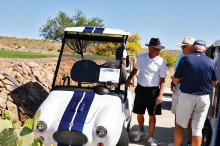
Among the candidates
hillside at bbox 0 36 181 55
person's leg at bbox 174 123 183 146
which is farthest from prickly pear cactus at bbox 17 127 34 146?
hillside at bbox 0 36 181 55

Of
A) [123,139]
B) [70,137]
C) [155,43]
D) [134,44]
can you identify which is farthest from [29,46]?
[70,137]

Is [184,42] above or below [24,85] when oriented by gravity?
above

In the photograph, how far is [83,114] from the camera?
5004 millimetres

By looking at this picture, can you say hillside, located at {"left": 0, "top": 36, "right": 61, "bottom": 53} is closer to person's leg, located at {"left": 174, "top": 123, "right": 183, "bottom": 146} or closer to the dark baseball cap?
the dark baseball cap

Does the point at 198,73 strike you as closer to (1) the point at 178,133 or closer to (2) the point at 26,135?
(1) the point at 178,133

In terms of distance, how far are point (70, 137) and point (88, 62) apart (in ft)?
5.37

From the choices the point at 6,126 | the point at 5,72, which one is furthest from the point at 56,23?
the point at 6,126

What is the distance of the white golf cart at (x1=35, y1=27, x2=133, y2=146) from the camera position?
4871 millimetres

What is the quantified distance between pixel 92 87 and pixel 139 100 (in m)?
1.19

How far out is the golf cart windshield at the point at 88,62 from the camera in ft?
19.6

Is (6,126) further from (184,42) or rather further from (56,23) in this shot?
(56,23)

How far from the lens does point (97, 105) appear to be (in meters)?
5.29

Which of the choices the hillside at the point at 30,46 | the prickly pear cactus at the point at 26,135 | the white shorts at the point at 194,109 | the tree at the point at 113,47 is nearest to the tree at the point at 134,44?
the tree at the point at 113,47

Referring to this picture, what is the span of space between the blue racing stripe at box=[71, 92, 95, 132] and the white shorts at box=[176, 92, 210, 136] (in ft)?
4.39
